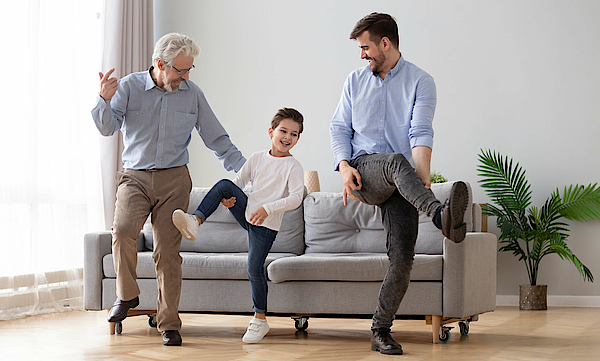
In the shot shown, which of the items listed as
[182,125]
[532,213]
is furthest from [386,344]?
[532,213]

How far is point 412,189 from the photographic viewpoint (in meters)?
2.10

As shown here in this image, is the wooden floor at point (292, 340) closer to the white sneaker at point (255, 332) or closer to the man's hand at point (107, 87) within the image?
the white sneaker at point (255, 332)

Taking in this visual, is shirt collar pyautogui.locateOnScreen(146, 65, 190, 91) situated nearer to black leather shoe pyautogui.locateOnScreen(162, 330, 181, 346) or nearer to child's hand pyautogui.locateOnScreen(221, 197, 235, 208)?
child's hand pyautogui.locateOnScreen(221, 197, 235, 208)

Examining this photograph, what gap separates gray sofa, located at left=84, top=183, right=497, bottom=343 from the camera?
2.75 m

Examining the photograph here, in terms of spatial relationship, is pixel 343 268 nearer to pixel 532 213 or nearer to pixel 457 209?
pixel 457 209

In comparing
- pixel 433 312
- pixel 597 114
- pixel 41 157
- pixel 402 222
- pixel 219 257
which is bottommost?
pixel 433 312

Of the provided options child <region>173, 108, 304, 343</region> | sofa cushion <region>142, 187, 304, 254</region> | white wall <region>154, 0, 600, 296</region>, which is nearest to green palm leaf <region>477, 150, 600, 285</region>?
white wall <region>154, 0, 600, 296</region>

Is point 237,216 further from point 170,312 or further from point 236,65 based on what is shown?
point 236,65

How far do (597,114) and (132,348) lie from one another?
11.7 ft

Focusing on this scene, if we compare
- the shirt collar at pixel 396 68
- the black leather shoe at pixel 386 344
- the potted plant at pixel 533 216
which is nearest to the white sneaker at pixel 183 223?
the black leather shoe at pixel 386 344

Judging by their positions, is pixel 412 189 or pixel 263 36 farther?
pixel 263 36

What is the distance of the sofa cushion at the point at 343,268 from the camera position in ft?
9.07

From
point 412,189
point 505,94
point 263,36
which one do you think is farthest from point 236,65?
point 412,189

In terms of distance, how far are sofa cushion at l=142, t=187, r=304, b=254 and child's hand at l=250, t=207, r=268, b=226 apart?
888 mm
